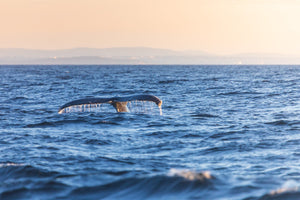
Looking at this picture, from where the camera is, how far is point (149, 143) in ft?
41.1

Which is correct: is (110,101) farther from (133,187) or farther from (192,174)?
(133,187)

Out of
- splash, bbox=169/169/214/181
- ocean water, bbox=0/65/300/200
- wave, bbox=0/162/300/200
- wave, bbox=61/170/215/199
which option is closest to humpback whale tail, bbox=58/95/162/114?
ocean water, bbox=0/65/300/200

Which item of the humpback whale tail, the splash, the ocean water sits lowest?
the ocean water

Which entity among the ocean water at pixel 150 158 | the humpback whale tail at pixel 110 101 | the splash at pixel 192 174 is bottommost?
the ocean water at pixel 150 158

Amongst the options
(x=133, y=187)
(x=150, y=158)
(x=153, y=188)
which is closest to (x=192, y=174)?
(x=153, y=188)

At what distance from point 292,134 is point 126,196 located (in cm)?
814

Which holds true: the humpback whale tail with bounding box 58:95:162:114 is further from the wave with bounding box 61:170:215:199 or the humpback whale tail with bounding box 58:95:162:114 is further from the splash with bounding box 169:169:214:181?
the wave with bounding box 61:170:215:199

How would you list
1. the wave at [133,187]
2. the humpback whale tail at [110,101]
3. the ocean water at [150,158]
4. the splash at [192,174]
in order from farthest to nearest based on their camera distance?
1. the humpback whale tail at [110,101]
2. the splash at [192,174]
3. the ocean water at [150,158]
4. the wave at [133,187]

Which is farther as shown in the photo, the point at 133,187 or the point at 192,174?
the point at 192,174

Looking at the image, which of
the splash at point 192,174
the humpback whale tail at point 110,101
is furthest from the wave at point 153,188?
the humpback whale tail at point 110,101

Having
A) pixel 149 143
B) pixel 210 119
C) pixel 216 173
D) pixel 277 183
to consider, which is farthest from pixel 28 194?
pixel 210 119

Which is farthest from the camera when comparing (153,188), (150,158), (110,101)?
(110,101)

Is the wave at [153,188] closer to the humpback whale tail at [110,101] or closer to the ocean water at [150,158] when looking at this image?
the ocean water at [150,158]

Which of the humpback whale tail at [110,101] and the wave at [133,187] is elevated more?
the humpback whale tail at [110,101]
